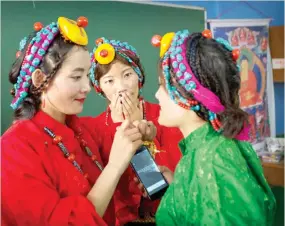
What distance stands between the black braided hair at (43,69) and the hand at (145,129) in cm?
31

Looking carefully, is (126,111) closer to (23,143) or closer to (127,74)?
(127,74)

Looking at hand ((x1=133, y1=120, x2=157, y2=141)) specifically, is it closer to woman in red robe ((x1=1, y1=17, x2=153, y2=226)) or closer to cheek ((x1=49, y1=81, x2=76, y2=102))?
woman in red robe ((x1=1, y1=17, x2=153, y2=226))

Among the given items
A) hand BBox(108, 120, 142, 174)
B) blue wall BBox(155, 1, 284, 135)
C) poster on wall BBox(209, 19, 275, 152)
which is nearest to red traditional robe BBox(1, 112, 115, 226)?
hand BBox(108, 120, 142, 174)

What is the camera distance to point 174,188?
3.35ft

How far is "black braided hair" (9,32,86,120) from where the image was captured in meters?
0.98

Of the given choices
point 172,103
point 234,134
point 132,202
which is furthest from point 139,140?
point 132,202

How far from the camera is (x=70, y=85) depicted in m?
1.00

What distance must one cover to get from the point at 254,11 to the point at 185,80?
7.02 feet

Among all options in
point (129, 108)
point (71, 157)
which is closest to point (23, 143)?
point (71, 157)

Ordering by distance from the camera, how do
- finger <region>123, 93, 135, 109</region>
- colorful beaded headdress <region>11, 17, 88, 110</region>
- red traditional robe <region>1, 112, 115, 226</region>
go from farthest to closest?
finger <region>123, 93, 135, 109</region>
colorful beaded headdress <region>11, 17, 88, 110</region>
red traditional robe <region>1, 112, 115, 226</region>

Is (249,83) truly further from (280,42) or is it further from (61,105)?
(61,105)

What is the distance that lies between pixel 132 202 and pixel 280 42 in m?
2.04

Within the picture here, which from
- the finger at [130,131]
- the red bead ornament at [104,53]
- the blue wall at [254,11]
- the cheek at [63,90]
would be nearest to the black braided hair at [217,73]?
the finger at [130,131]

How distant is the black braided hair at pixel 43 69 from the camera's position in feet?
3.21
